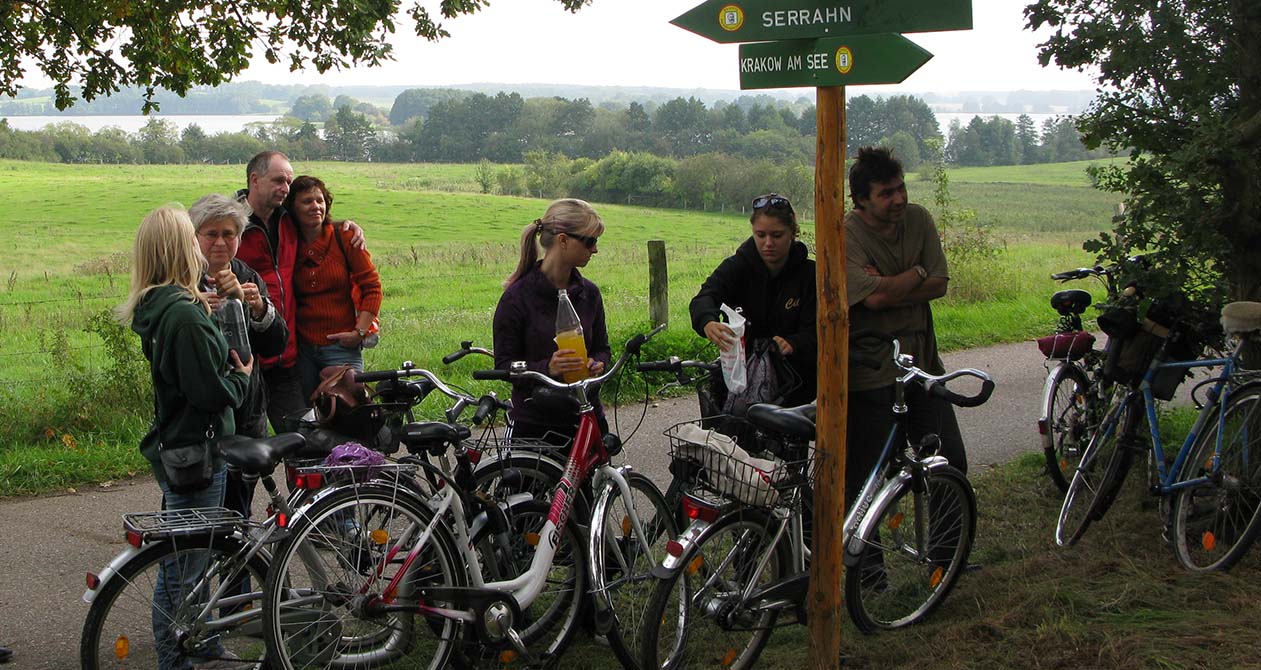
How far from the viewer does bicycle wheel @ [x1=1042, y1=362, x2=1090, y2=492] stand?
21.8 ft

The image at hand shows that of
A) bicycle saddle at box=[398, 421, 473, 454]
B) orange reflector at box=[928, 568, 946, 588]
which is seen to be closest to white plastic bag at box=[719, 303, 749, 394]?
orange reflector at box=[928, 568, 946, 588]

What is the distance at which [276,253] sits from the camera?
588cm

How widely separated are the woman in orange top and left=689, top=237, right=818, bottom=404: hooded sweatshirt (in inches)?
79.3

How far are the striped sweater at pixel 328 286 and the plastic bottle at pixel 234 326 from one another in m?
1.47

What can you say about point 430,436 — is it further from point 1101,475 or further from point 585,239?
point 1101,475

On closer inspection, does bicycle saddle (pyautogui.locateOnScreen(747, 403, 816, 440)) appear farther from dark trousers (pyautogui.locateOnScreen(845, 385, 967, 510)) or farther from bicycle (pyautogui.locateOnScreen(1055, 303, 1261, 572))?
bicycle (pyautogui.locateOnScreen(1055, 303, 1261, 572))

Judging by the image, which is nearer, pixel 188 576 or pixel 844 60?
pixel 844 60

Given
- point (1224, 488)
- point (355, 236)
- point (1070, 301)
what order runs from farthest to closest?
1. point (1070, 301)
2. point (355, 236)
3. point (1224, 488)

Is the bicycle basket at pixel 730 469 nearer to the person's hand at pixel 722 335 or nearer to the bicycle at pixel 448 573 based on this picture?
the bicycle at pixel 448 573

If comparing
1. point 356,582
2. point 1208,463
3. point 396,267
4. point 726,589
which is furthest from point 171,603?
point 396,267

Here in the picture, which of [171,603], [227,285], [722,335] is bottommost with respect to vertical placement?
[171,603]

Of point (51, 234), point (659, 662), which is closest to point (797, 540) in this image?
point (659, 662)

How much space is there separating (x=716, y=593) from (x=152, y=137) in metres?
73.9

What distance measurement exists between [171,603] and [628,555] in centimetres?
164
